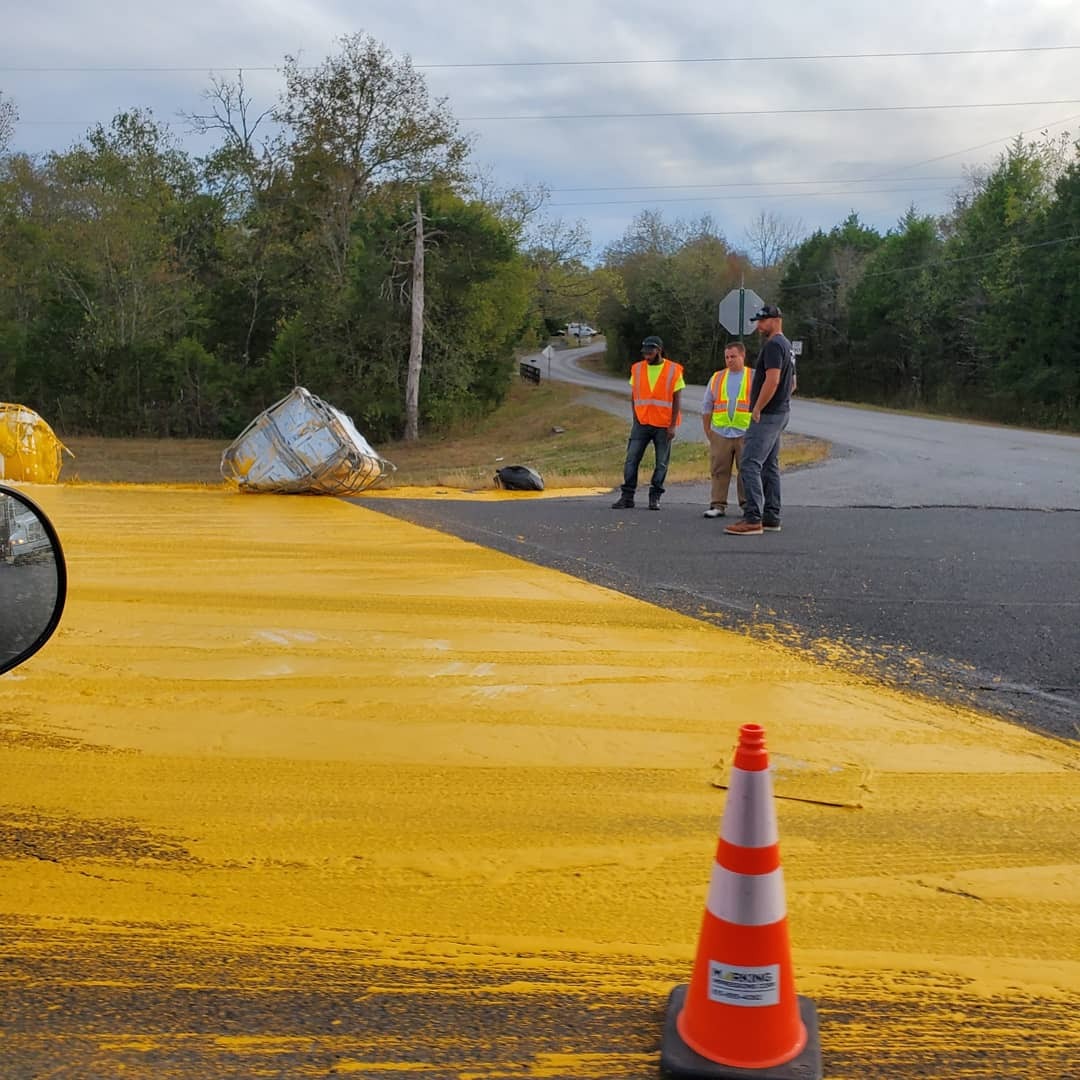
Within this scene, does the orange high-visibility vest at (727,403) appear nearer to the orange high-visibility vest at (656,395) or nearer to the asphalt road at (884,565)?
the orange high-visibility vest at (656,395)

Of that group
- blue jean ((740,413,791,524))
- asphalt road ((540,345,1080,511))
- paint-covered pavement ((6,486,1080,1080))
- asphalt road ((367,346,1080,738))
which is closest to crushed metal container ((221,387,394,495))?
asphalt road ((367,346,1080,738))

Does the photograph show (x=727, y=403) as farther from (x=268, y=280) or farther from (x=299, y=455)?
(x=268, y=280)

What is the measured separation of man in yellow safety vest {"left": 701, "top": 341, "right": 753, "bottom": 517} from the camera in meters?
9.78

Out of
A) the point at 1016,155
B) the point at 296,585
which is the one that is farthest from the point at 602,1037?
the point at 1016,155

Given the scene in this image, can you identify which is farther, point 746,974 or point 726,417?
point 726,417

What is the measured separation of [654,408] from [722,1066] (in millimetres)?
8946

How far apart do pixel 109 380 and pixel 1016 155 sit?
128ft

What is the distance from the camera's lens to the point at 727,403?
9.91 m

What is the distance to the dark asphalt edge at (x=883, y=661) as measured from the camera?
444 centimetres

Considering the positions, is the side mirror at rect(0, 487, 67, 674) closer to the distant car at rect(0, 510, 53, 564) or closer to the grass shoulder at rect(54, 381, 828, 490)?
the distant car at rect(0, 510, 53, 564)

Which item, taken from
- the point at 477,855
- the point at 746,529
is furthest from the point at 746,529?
the point at 477,855

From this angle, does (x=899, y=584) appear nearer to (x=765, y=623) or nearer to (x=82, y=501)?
(x=765, y=623)

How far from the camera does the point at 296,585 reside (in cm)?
695

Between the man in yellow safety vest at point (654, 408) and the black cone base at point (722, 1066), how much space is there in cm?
864
